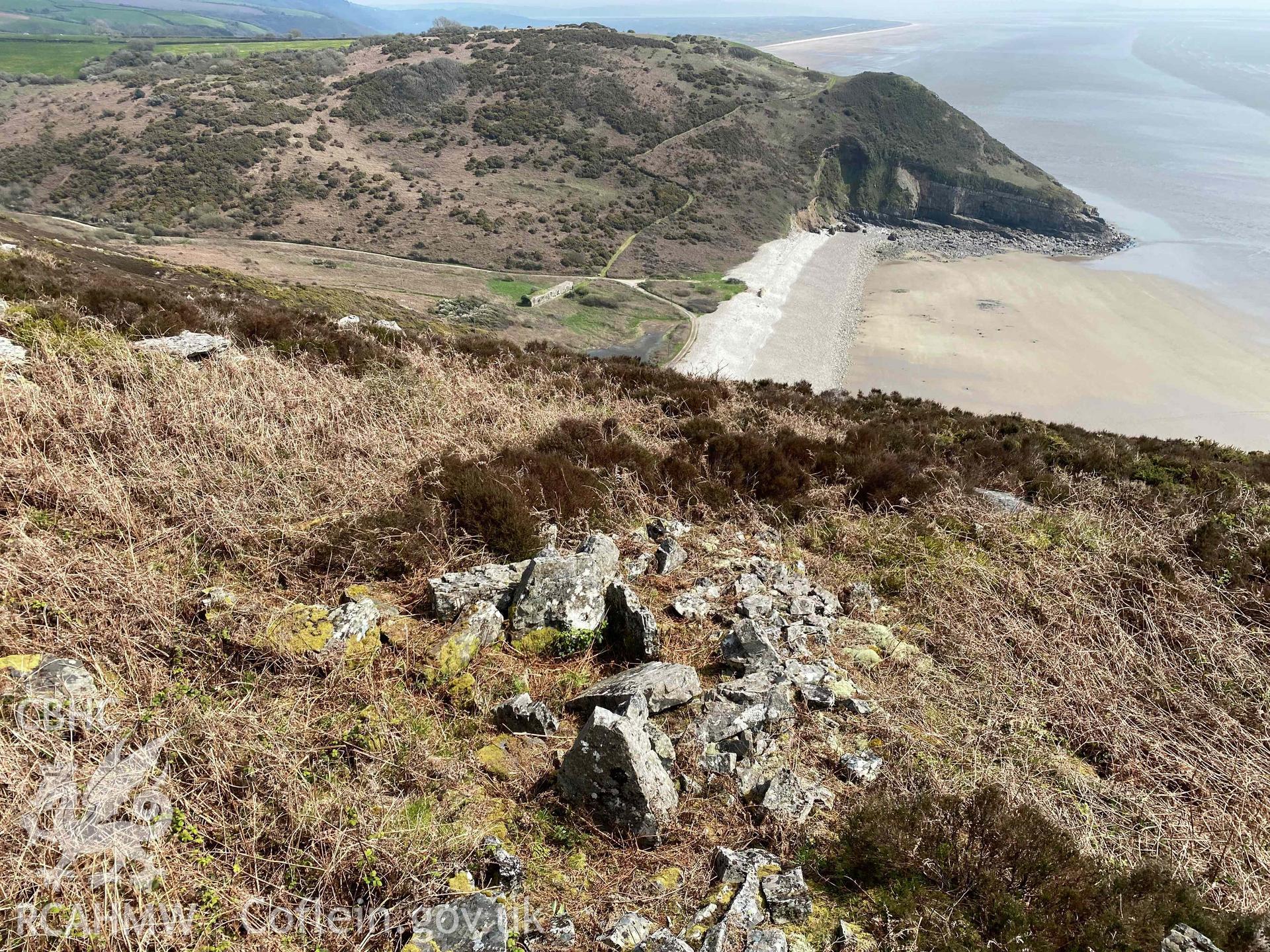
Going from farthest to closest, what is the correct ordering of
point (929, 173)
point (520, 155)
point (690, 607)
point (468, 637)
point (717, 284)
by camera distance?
point (520, 155)
point (929, 173)
point (717, 284)
point (690, 607)
point (468, 637)

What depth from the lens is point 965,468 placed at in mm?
10391

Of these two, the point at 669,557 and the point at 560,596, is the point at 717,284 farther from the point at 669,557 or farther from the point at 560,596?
the point at 560,596

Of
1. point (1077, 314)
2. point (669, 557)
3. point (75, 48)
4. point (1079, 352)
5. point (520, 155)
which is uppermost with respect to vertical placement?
point (75, 48)

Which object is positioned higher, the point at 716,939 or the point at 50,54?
the point at 50,54

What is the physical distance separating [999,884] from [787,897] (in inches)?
37.4

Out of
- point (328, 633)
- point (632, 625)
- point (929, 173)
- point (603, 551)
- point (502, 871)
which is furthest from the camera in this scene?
point (929, 173)

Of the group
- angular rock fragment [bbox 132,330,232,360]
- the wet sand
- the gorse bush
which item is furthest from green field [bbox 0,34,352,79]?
the gorse bush

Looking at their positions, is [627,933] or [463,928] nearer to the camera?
[463,928]

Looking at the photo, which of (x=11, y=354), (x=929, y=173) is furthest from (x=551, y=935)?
(x=929, y=173)

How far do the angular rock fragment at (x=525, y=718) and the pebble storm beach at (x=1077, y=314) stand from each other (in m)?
18.9

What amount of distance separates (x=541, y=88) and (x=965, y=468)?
121880 mm

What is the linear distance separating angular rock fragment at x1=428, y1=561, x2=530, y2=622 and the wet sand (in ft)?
125

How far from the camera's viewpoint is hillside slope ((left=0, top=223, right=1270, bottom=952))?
8.97ft

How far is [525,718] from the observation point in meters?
3.73
